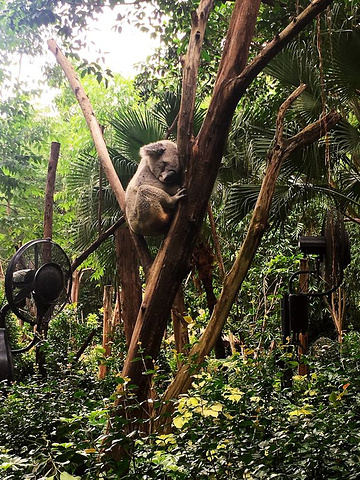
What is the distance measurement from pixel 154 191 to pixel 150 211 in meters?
0.18

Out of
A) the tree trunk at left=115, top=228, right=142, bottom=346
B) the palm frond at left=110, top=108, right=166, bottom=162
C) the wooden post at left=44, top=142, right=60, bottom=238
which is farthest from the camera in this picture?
the palm frond at left=110, top=108, right=166, bottom=162

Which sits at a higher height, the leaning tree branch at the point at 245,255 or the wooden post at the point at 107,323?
the leaning tree branch at the point at 245,255

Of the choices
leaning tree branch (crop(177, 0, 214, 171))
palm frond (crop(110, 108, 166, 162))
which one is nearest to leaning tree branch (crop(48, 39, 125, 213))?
leaning tree branch (crop(177, 0, 214, 171))

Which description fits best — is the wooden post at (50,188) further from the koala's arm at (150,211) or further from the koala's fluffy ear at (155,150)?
the koala's arm at (150,211)

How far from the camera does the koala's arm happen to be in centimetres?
363

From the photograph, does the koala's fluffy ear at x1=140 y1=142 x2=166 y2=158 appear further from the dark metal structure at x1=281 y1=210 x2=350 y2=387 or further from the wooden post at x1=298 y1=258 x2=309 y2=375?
the wooden post at x1=298 y1=258 x2=309 y2=375

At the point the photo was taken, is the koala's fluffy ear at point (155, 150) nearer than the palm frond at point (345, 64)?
Yes

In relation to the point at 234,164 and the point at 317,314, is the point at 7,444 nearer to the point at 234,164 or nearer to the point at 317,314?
the point at 234,164

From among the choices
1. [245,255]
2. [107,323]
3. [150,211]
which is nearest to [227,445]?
[245,255]

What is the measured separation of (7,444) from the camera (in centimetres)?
298

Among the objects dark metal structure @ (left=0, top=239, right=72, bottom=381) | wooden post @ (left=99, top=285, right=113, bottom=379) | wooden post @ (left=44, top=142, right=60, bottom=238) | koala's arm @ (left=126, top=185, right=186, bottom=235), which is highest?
wooden post @ (left=44, top=142, right=60, bottom=238)

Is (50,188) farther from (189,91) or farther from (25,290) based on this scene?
(189,91)

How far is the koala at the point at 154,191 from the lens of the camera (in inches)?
144

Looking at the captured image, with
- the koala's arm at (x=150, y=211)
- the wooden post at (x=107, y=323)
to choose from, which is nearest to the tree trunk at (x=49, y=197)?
the koala's arm at (x=150, y=211)
